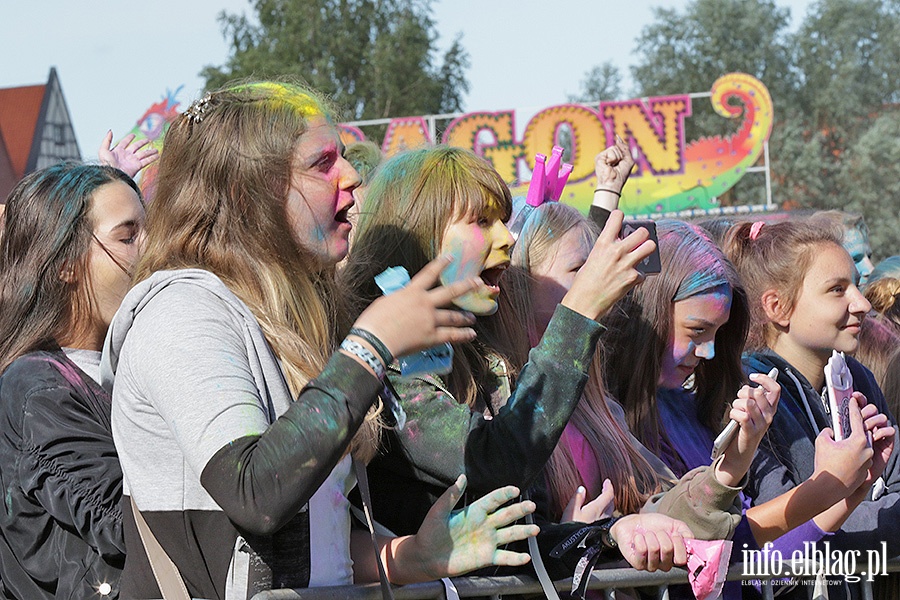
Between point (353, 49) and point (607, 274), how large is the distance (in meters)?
35.7

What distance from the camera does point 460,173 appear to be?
2580 mm

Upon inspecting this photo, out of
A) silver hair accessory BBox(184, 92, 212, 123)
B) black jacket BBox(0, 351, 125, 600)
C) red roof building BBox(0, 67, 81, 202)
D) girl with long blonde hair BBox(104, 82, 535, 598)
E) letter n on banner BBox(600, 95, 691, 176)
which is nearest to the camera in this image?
Result: girl with long blonde hair BBox(104, 82, 535, 598)

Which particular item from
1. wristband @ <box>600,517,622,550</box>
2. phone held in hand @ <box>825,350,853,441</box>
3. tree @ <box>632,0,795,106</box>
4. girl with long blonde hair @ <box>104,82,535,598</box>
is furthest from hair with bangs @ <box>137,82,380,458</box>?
tree @ <box>632,0,795,106</box>

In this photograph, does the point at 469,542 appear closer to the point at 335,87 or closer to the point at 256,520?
the point at 256,520

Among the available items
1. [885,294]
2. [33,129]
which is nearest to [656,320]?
[885,294]

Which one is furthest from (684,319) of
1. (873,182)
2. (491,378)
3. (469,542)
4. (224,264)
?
(873,182)

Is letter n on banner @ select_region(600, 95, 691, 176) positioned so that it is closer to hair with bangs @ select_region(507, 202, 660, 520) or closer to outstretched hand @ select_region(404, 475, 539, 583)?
hair with bangs @ select_region(507, 202, 660, 520)

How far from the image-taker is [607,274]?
87.1 inches

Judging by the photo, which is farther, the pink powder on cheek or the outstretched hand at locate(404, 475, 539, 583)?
the pink powder on cheek

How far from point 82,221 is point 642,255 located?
1396mm

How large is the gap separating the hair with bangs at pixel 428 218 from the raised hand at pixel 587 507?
0.36 meters

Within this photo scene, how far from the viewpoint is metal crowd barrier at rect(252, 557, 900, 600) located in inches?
79.1

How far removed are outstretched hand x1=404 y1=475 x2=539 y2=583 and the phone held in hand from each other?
4.10 feet

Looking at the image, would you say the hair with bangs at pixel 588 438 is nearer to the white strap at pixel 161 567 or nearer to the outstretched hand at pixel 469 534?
the outstretched hand at pixel 469 534
